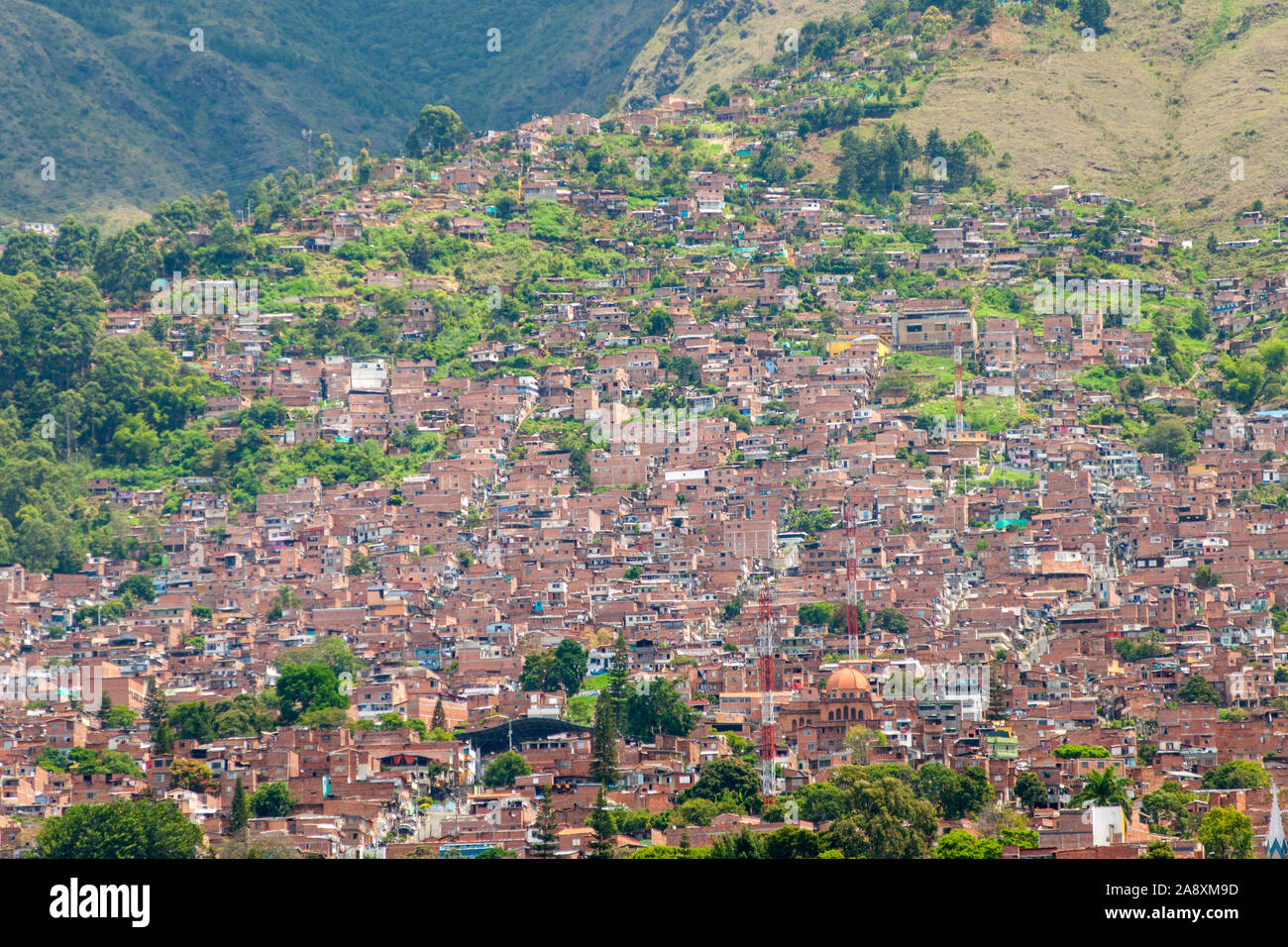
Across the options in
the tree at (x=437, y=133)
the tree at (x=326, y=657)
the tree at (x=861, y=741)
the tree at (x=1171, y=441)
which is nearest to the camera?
the tree at (x=861, y=741)

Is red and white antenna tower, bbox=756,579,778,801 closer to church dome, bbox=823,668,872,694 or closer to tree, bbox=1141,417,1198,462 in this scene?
church dome, bbox=823,668,872,694

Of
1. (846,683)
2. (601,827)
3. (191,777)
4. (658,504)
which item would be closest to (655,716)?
(846,683)

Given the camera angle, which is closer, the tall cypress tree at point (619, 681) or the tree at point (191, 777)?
the tree at point (191, 777)

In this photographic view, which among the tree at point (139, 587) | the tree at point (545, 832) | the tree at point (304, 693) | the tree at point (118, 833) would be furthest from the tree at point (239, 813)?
the tree at point (139, 587)

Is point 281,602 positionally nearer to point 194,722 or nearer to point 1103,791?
point 194,722

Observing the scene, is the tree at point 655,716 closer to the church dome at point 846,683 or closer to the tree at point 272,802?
the church dome at point 846,683

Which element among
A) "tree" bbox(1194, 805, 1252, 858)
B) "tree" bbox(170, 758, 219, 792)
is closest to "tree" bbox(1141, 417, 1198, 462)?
"tree" bbox(1194, 805, 1252, 858)

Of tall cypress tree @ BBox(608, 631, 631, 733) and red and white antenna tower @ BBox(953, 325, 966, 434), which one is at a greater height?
red and white antenna tower @ BBox(953, 325, 966, 434)
